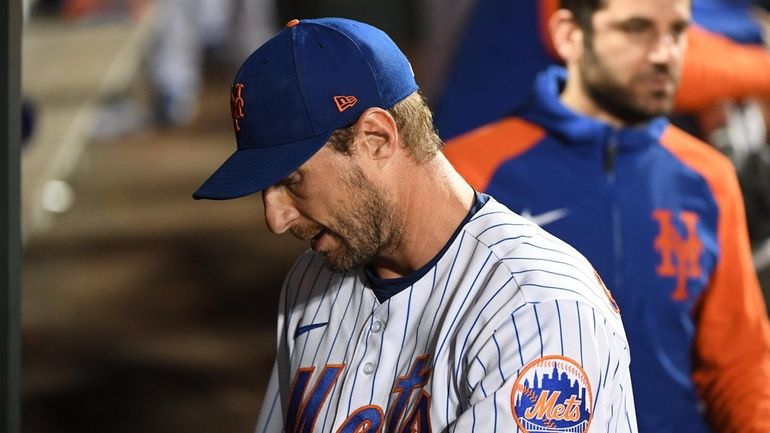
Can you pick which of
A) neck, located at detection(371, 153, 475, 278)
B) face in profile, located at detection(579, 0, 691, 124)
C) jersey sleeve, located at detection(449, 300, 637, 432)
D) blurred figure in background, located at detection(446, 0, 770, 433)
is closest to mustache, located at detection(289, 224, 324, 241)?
neck, located at detection(371, 153, 475, 278)

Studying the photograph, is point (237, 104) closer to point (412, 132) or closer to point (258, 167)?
point (258, 167)

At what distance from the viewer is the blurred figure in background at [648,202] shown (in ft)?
8.70

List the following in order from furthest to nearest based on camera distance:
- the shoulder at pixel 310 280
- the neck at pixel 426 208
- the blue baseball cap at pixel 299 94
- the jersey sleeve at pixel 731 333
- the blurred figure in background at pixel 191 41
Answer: the blurred figure in background at pixel 191 41 < the jersey sleeve at pixel 731 333 < the shoulder at pixel 310 280 < the neck at pixel 426 208 < the blue baseball cap at pixel 299 94

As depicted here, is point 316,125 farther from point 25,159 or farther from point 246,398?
point 246,398

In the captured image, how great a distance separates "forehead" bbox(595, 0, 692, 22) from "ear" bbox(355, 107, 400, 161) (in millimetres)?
966

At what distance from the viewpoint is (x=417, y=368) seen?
1906mm

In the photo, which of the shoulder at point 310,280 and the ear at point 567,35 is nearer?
the shoulder at point 310,280

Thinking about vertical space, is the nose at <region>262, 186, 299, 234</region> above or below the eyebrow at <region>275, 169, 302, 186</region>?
below

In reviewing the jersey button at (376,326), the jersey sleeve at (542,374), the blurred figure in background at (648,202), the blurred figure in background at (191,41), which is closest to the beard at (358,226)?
the jersey button at (376,326)

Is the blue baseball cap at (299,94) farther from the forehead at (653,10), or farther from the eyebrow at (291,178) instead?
the forehead at (653,10)

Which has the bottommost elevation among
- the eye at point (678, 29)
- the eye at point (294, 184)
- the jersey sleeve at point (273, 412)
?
the jersey sleeve at point (273, 412)

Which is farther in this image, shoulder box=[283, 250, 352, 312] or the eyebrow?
shoulder box=[283, 250, 352, 312]

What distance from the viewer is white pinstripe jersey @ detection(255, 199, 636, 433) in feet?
5.73

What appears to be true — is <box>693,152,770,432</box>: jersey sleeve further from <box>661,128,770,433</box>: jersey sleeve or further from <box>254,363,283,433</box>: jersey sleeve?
<box>254,363,283,433</box>: jersey sleeve
